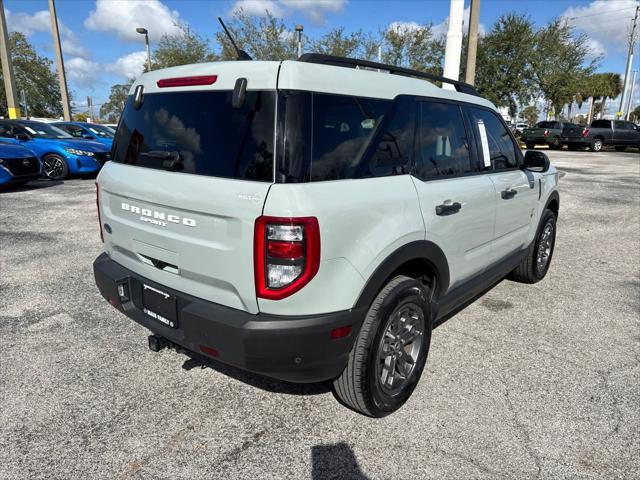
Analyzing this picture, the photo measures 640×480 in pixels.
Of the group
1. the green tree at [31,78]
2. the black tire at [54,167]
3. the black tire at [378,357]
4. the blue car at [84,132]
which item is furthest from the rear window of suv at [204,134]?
the green tree at [31,78]

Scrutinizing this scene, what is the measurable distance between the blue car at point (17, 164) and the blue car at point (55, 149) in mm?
1119

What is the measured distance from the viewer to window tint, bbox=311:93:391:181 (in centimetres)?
213

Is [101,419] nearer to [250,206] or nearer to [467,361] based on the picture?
[250,206]

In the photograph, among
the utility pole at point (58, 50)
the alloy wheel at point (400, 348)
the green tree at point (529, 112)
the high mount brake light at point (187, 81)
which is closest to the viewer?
the high mount brake light at point (187, 81)

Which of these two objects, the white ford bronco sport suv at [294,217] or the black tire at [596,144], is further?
the black tire at [596,144]

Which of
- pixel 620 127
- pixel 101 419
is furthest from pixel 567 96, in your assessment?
pixel 101 419

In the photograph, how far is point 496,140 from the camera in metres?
3.71

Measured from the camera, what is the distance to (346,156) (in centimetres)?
225

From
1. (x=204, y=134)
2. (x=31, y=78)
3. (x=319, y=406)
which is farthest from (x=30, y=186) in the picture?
(x=31, y=78)

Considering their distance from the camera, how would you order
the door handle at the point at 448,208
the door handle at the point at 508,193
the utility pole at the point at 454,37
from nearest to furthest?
the door handle at the point at 448,208, the door handle at the point at 508,193, the utility pole at the point at 454,37

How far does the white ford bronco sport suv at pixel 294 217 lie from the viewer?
206cm

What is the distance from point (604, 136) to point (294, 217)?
2958 cm

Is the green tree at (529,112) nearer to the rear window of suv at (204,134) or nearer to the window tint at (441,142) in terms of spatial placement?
the window tint at (441,142)

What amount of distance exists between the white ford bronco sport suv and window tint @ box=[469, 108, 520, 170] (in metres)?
0.37
